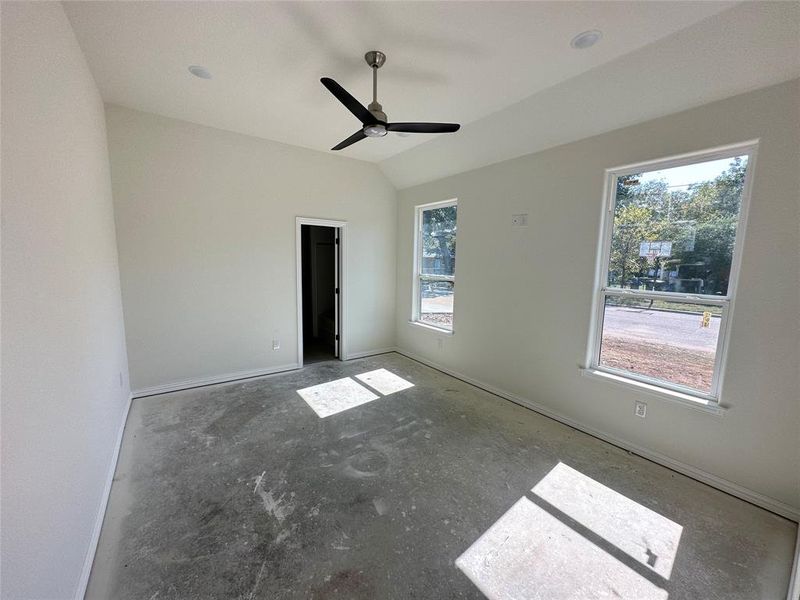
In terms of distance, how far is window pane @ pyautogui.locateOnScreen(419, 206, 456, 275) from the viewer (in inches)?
165

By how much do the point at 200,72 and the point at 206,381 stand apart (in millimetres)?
3110

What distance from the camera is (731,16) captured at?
1.67 meters

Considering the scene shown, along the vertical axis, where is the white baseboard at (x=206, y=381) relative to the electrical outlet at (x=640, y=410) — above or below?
below

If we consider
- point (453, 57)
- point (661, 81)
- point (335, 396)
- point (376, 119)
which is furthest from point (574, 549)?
point (453, 57)

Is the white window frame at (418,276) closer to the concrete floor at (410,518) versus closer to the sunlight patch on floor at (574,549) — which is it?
the concrete floor at (410,518)

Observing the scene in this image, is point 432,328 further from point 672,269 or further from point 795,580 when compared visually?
point 795,580

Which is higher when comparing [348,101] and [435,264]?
[348,101]

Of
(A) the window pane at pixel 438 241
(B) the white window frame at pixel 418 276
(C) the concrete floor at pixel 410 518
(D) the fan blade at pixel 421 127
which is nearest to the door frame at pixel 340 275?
(B) the white window frame at pixel 418 276

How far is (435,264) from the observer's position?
4.52 meters

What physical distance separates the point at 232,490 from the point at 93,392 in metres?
1.05

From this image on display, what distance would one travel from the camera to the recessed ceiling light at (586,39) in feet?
6.16

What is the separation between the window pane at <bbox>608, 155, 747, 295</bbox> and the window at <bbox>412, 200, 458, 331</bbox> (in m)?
1.92

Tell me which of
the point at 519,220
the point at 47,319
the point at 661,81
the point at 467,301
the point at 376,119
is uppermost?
the point at 661,81

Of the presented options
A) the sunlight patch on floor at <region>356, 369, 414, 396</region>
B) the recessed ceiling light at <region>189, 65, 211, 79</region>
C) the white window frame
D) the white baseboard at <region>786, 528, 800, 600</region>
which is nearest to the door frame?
the sunlight patch on floor at <region>356, 369, 414, 396</region>
